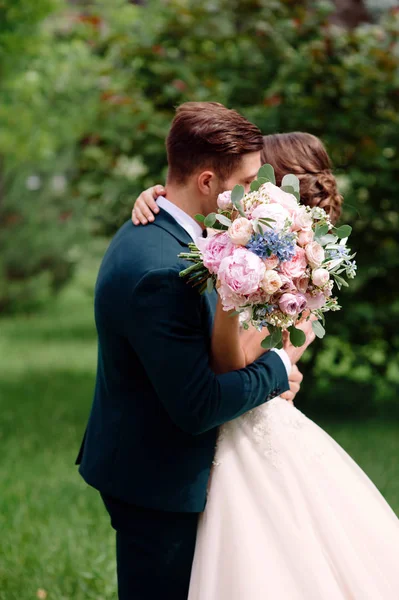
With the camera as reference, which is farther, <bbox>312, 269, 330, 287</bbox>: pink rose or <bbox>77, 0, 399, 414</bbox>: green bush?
<bbox>77, 0, 399, 414</bbox>: green bush

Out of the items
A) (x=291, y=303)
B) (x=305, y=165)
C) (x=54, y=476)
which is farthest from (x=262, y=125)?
(x=291, y=303)

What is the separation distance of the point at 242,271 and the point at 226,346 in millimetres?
324

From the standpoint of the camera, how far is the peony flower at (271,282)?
2059mm

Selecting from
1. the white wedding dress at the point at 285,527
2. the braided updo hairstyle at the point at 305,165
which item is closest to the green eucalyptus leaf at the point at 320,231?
the white wedding dress at the point at 285,527

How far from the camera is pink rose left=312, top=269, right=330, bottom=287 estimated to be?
2123mm

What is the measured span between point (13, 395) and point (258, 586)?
275 inches

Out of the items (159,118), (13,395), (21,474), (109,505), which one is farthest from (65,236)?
(109,505)

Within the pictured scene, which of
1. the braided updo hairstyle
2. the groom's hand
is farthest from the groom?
the braided updo hairstyle

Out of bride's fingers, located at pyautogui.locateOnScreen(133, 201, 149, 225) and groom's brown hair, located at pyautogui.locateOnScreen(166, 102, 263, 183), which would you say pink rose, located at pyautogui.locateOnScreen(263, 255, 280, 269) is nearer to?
groom's brown hair, located at pyautogui.locateOnScreen(166, 102, 263, 183)

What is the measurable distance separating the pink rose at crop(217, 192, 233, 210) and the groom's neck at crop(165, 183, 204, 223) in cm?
23

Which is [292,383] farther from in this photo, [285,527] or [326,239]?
[326,239]

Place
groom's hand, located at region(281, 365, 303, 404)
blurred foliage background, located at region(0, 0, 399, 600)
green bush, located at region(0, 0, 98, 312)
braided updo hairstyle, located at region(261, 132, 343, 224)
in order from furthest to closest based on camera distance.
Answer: green bush, located at region(0, 0, 98, 312)
blurred foliage background, located at region(0, 0, 399, 600)
braided updo hairstyle, located at region(261, 132, 343, 224)
groom's hand, located at region(281, 365, 303, 404)

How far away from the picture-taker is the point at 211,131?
2.33m

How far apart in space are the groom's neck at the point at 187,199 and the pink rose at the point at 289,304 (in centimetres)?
48
